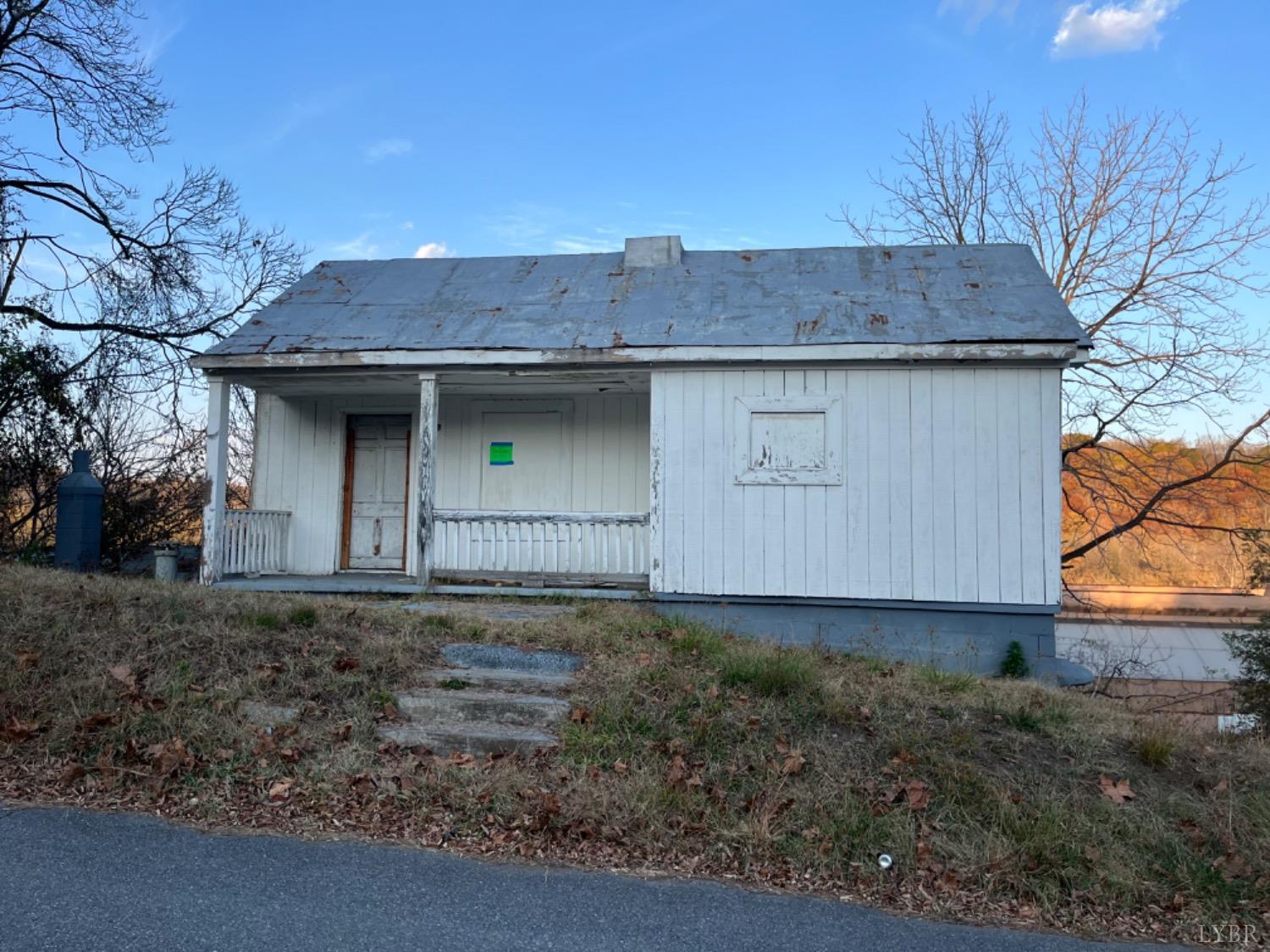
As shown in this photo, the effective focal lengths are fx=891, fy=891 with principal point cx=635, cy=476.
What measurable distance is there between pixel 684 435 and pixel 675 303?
1.98 meters

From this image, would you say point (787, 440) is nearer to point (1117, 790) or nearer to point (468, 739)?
point (1117, 790)

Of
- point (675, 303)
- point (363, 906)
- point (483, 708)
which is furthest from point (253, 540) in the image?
point (363, 906)

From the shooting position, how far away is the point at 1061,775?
5164mm

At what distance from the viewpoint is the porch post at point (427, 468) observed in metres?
9.62

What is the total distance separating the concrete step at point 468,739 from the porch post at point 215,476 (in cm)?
523

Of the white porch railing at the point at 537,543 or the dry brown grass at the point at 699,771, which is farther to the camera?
the white porch railing at the point at 537,543

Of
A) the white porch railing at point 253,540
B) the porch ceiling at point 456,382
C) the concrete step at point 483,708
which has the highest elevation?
the porch ceiling at point 456,382

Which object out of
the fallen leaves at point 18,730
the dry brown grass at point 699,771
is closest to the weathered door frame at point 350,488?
the dry brown grass at point 699,771

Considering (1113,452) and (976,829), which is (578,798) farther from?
(1113,452)

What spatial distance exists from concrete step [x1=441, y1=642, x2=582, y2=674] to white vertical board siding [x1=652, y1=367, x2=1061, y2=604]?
2.52 meters

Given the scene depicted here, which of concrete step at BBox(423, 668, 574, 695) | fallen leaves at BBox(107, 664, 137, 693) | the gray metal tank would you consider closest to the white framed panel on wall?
concrete step at BBox(423, 668, 574, 695)

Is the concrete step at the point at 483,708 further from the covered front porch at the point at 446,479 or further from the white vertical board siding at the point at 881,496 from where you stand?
the covered front porch at the point at 446,479

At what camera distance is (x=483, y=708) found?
577cm

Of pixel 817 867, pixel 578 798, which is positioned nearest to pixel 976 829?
pixel 817 867
